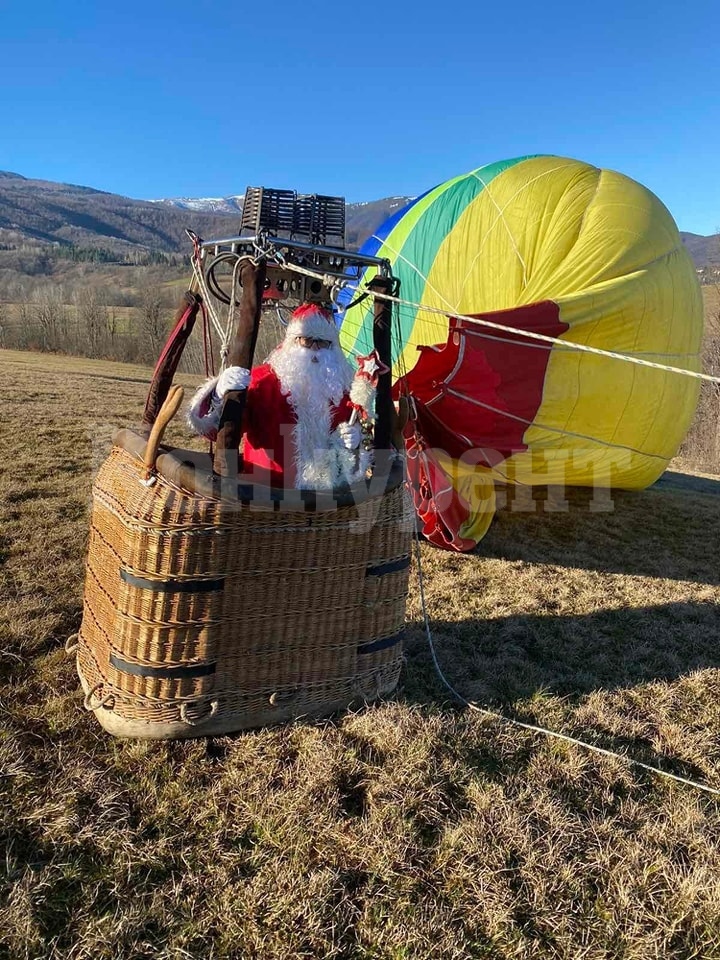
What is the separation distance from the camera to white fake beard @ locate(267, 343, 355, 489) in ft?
8.25

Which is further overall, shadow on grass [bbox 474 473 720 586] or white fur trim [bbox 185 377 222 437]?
shadow on grass [bbox 474 473 720 586]

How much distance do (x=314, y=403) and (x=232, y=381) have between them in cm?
51

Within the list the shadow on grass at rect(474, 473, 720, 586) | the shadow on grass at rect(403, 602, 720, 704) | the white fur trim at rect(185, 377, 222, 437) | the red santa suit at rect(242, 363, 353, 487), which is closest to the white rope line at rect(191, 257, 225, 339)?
the red santa suit at rect(242, 363, 353, 487)

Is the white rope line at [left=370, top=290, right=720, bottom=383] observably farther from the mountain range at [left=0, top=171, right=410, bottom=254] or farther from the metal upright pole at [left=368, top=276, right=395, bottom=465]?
the mountain range at [left=0, top=171, right=410, bottom=254]

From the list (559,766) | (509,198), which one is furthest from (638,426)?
(559,766)

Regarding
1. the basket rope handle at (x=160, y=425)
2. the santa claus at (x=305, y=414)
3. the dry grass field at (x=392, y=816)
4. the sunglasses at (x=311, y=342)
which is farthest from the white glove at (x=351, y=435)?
the dry grass field at (x=392, y=816)

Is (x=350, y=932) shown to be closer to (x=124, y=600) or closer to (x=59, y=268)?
(x=124, y=600)

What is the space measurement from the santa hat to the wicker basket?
2.35 feet

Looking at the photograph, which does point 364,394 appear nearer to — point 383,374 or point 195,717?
point 383,374

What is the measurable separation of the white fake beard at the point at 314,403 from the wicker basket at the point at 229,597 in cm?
28

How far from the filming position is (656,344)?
4.18 metres

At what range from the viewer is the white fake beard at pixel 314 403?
2.52 meters

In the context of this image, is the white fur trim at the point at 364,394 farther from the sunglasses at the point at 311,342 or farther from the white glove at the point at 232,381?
the white glove at the point at 232,381

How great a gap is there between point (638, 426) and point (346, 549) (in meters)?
3.11
